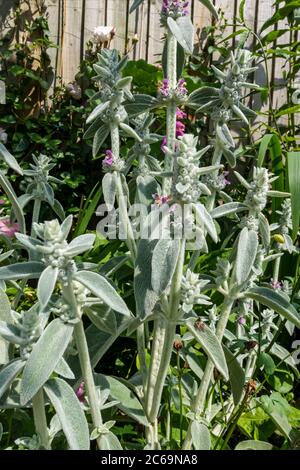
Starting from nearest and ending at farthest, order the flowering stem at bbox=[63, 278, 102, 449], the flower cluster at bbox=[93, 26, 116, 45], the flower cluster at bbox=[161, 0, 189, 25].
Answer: the flowering stem at bbox=[63, 278, 102, 449] → the flower cluster at bbox=[161, 0, 189, 25] → the flower cluster at bbox=[93, 26, 116, 45]

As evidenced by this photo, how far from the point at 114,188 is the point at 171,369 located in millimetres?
572

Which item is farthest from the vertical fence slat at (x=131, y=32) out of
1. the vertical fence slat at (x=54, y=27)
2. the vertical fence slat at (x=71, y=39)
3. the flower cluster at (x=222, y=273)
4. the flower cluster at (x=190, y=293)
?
the flower cluster at (x=190, y=293)

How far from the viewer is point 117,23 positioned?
3590mm

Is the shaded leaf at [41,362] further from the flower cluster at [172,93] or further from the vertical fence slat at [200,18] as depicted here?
the vertical fence slat at [200,18]

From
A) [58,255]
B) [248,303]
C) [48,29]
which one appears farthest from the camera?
[48,29]

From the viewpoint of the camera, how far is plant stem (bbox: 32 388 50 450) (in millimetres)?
1053

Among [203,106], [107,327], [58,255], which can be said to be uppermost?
[203,106]

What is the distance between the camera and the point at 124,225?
1.43m

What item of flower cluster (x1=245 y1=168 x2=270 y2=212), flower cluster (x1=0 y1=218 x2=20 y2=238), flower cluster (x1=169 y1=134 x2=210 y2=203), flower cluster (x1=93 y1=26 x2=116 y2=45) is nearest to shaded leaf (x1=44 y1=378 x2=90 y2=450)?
flower cluster (x1=169 y1=134 x2=210 y2=203)

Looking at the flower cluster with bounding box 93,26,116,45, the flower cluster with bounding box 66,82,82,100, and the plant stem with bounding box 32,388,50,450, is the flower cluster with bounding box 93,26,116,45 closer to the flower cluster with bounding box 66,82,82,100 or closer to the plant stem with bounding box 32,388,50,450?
the flower cluster with bounding box 66,82,82,100

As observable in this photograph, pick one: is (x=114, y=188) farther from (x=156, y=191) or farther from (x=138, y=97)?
(x=138, y=97)

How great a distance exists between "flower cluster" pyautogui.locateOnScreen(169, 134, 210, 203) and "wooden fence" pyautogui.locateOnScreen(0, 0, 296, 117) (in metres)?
2.59
